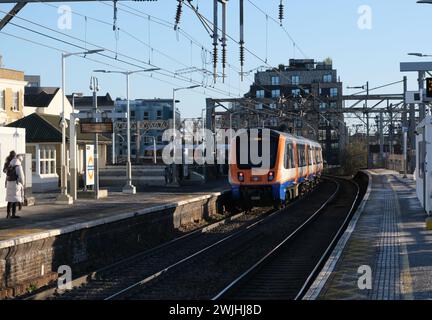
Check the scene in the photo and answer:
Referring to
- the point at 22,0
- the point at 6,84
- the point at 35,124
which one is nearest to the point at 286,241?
the point at 22,0

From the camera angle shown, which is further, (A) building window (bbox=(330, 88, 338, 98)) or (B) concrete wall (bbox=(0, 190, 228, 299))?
(A) building window (bbox=(330, 88, 338, 98))

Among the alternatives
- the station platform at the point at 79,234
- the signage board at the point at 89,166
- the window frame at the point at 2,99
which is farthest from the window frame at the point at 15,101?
the station platform at the point at 79,234

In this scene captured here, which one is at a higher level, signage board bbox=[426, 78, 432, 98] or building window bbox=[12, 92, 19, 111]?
building window bbox=[12, 92, 19, 111]

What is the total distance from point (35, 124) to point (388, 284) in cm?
2846

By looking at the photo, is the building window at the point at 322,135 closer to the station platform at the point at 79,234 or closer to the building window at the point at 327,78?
the building window at the point at 327,78

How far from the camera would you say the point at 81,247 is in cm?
1758

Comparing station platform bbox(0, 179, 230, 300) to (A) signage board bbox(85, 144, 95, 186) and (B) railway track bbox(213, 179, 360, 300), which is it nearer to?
(A) signage board bbox(85, 144, 95, 186)

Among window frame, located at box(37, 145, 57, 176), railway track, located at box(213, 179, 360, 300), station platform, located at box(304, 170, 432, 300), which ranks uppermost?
window frame, located at box(37, 145, 57, 176)

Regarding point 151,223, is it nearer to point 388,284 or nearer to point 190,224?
point 190,224

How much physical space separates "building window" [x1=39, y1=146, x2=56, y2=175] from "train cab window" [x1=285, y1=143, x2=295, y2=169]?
41.3ft

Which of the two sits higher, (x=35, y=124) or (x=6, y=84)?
(x=6, y=84)

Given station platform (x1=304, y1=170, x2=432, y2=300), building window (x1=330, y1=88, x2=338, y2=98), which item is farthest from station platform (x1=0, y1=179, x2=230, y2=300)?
building window (x1=330, y1=88, x2=338, y2=98)

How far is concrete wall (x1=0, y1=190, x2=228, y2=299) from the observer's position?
14312 mm

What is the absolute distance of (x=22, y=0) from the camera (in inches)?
578
